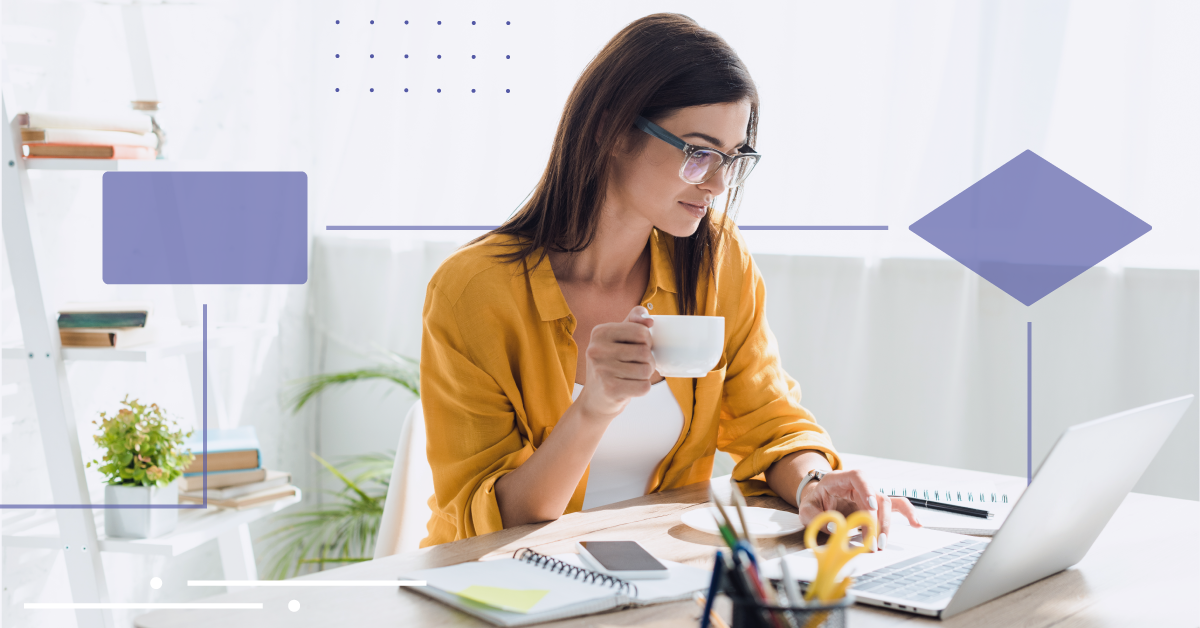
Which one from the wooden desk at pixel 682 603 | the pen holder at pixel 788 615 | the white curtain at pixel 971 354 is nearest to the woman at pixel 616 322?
the wooden desk at pixel 682 603

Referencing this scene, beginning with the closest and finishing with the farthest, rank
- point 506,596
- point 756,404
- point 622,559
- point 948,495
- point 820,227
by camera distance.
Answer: point 506,596 → point 622,559 → point 948,495 → point 756,404 → point 820,227

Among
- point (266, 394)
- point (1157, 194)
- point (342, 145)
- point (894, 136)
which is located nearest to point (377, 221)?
point (342, 145)

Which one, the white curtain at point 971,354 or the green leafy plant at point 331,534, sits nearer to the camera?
the white curtain at point 971,354

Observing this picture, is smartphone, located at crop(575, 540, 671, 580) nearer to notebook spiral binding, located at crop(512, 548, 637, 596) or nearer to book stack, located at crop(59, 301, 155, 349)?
notebook spiral binding, located at crop(512, 548, 637, 596)

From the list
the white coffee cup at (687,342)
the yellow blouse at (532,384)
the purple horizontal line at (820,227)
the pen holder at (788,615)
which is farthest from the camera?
the purple horizontal line at (820,227)

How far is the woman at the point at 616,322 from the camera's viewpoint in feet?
3.91

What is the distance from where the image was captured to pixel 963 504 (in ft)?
3.95

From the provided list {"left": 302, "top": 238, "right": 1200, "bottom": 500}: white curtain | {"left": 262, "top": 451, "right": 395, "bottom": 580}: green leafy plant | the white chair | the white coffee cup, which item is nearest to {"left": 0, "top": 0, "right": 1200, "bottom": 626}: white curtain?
{"left": 302, "top": 238, "right": 1200, "bottom": 500}: white curtain

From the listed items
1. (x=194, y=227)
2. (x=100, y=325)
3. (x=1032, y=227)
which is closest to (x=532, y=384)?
(x=100, y=325)

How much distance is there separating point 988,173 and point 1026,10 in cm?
34

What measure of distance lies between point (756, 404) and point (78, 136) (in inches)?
54.1

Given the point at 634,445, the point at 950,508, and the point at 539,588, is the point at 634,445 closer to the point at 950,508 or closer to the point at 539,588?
the point at 950,508

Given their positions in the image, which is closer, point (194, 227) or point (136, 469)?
point (136, 469)

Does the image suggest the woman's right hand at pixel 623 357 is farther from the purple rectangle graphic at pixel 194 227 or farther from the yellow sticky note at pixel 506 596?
the purple rectangle graphic at pixel 194 227
